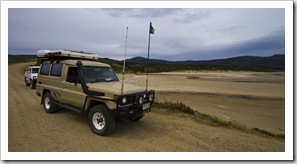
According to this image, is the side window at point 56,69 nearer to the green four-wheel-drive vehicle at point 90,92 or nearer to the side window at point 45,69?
the green four-wheel-drive vehicle at point 90,92

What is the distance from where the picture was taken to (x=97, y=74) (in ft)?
18.2

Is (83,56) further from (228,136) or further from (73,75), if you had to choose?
(228,136)

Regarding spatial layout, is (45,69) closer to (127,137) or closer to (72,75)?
(72,75)

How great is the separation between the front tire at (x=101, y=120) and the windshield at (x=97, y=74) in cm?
108

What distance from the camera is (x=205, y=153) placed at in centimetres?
374

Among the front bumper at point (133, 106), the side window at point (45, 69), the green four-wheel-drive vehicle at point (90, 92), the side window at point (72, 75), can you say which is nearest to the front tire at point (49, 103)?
the green four-wheel-drive vehicle at point (90, 92)

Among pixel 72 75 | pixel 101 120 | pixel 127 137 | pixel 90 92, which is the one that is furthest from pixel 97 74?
pixel 127 137

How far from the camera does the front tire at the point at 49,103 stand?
6231 millimetres

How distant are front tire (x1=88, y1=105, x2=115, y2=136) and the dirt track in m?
0.18

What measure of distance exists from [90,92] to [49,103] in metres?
2.97

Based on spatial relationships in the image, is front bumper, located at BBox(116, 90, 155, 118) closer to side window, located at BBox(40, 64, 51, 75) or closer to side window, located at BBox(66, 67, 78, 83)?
side window, located at BBox(66, 67, 78, 83)

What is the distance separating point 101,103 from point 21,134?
7.51 feet

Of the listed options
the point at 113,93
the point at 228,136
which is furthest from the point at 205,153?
the point at 113,93

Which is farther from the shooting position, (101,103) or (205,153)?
(101,103)
